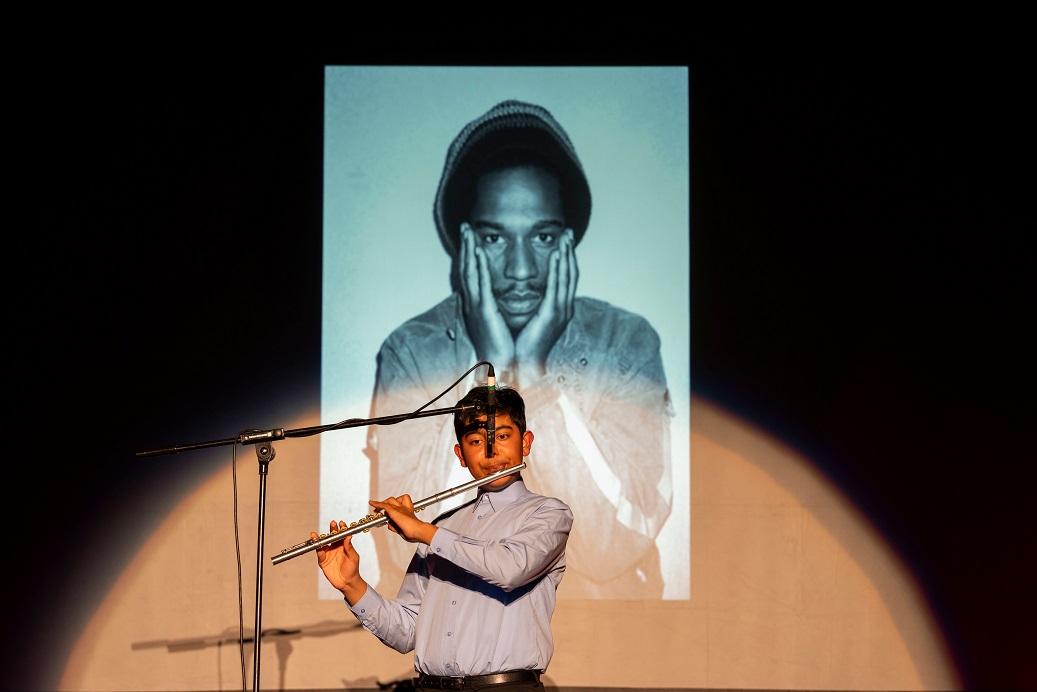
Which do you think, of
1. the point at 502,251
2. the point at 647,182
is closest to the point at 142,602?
the point at 502,251

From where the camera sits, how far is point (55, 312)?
186 inches

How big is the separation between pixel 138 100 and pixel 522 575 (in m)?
3.10

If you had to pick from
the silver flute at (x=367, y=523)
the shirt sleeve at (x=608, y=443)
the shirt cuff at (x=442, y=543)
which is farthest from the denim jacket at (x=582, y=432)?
the shirt cuff at (x=442, y=543)

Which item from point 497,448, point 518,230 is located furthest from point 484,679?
point 518,230

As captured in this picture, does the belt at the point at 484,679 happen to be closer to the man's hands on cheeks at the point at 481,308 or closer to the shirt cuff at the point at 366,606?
the shirt cuff at the point at 366,606

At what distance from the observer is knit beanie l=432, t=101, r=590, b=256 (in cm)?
468

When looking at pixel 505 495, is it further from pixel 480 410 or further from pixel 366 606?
pixel 366 606

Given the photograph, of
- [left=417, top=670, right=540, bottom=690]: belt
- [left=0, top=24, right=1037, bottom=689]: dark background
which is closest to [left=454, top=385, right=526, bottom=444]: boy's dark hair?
[left=417, top=670, right=540, bottom=690]: belt

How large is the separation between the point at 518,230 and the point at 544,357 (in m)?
0.54

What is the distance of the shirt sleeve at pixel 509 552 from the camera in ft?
8.57

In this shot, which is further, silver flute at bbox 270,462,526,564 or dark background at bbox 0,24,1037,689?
dark background at bbox 0,24,1037,689

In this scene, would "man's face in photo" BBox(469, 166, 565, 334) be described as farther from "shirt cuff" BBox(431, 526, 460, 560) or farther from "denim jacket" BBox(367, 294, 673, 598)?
"shirt cuff" BBox(431, 526, 460, 560)

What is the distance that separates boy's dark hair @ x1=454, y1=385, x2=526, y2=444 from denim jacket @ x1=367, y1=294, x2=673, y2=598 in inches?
66.0

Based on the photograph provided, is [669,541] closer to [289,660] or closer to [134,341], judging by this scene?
[289,660]
